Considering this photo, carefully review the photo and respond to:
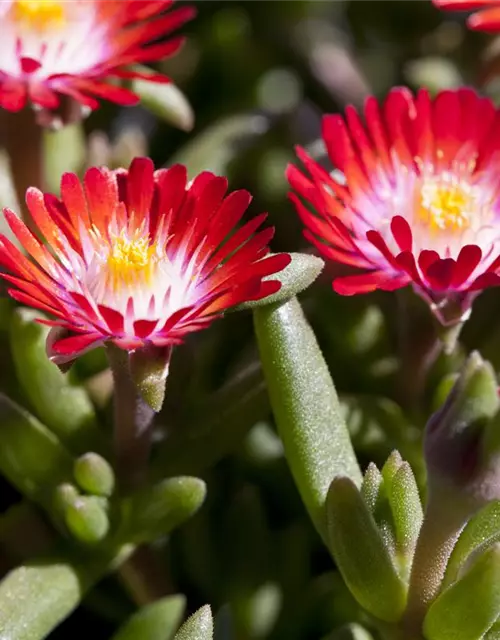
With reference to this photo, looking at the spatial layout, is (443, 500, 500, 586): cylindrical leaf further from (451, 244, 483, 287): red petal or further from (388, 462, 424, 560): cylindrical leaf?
(451, 244, 483, 287): red petal

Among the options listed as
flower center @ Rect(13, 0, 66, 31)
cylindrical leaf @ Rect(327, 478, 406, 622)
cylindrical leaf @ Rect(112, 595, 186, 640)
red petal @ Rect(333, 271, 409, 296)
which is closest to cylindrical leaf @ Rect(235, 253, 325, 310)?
→ red petal @ Rect(333, 271, 409, 296)

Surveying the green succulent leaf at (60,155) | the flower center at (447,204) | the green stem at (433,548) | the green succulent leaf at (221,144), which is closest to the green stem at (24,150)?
the green succulent leaf at (60,155)

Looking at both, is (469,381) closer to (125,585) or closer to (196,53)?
(125,585)

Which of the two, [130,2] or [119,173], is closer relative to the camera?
[119,173]

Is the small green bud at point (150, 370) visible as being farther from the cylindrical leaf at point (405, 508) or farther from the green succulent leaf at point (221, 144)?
the green succulent leaf at point (221, 144)

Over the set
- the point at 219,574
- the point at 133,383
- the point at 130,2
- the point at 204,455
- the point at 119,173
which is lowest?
the point at 219,574

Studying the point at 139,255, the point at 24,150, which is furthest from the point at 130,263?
the point at 24,150

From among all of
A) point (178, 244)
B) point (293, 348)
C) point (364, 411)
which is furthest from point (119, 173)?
point (364, 411)
